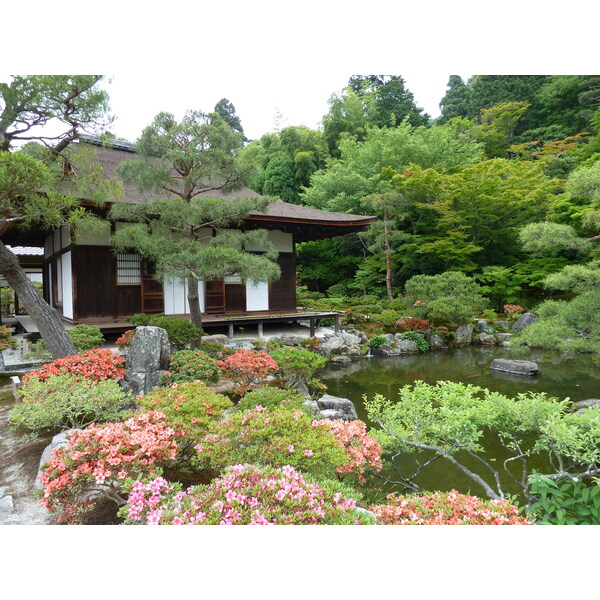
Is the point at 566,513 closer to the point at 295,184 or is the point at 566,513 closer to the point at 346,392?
the point at 346,392

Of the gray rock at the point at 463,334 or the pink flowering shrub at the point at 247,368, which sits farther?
the gray rock at the point at 463,334

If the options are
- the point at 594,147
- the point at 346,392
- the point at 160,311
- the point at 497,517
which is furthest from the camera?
the point at 594,147

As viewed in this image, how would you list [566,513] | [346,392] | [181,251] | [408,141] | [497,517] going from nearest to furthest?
[497,517]
[566,513]
[181,251]
[346,392]
[408,141]

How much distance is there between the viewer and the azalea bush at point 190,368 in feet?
14.4

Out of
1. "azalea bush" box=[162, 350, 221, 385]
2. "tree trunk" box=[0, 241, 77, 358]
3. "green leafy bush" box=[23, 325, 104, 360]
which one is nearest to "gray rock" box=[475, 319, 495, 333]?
"azalea bush" box=[162, 350, 221, 385]

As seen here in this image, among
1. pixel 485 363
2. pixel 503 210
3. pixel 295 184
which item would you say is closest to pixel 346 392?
pixel 485 363

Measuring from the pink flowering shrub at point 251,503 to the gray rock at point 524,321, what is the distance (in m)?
11.4

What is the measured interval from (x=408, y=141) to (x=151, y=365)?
15.5m

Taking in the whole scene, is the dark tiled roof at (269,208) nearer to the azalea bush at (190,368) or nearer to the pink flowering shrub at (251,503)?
the azalea bush at (190,368)

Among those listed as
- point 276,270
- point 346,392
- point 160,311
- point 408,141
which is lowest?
point 346,392

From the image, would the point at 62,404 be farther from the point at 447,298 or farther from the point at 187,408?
the point at 447,298

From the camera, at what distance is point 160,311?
8.38 metres

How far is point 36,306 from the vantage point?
14.3 feet

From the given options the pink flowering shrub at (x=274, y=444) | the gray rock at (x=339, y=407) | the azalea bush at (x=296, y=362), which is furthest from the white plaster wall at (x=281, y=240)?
the pink flowering shrub at (x=274, y=444)
